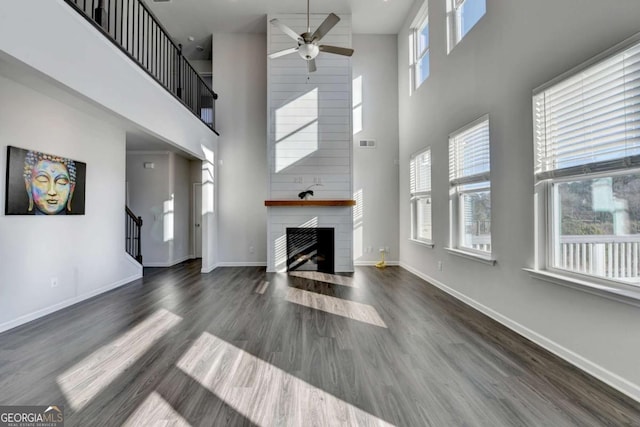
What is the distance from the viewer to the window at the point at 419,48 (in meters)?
5.35

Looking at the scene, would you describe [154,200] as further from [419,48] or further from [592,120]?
[592,120]

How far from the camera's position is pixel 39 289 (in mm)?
3457

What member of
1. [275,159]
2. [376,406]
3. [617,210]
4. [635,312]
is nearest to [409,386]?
[376,406]

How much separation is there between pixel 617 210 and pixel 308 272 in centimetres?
476

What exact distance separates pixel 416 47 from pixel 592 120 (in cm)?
452

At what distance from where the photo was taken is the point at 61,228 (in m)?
3.80

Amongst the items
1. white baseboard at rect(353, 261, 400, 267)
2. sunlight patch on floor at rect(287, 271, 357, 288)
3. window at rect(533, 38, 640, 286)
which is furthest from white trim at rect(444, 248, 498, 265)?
white baseboard at rect(353, 261, 400, 267)

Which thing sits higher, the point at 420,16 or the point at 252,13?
the point at 252,13

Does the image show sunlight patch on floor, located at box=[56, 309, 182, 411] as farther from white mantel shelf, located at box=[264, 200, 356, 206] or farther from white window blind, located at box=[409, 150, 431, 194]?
white window blind, located at box=[409, 150, 431, 194]

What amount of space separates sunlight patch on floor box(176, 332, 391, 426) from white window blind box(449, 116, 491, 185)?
118 inches

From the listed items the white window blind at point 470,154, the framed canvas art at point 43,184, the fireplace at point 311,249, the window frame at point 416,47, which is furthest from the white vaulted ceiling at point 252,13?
the fireplace at point 311,249

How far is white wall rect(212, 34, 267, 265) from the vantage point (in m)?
6.67

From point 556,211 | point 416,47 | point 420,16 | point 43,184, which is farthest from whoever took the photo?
Result: point 416,47
